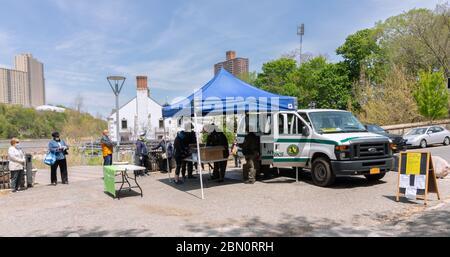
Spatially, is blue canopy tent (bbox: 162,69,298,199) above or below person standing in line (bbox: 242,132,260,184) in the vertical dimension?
above

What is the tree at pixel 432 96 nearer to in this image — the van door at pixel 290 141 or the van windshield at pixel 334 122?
the van windshield at pixel 334 122

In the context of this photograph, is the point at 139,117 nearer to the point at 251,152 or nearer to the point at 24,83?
the point at 251,152

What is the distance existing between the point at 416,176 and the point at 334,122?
302 centimetres

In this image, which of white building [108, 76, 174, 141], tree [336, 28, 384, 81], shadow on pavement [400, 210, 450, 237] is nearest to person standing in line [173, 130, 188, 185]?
shadow on pavement [400, 210, 450, 237]

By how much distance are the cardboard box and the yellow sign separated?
497 centimetres

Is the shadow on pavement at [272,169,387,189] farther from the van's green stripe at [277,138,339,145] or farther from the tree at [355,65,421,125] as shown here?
the tree at [355,65,421,125]

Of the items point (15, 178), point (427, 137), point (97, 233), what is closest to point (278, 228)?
point (97, 233)

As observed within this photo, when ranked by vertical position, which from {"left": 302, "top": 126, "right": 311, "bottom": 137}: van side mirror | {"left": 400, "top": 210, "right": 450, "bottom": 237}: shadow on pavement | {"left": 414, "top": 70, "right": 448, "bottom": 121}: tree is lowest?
{"left": 400, "top": 210, "right": 450, "bottom": 237}: shadow on pavement

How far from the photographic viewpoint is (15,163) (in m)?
10.4

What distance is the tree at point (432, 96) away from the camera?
29312 millimetres

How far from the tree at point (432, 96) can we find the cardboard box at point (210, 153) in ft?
84.0

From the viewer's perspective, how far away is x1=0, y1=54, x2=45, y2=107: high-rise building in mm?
101062

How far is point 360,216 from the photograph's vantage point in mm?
6645
